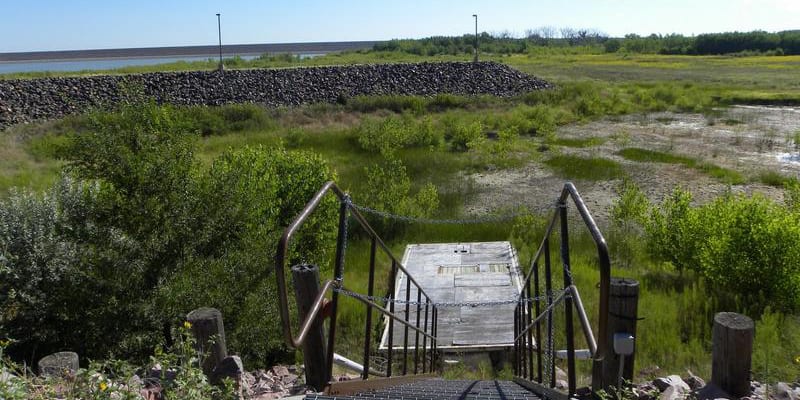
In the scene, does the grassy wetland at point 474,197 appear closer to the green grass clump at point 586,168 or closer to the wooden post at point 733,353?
the green grass clump at point 586,168

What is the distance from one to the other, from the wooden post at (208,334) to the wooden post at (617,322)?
90.2 inches

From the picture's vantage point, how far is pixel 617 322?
3955mm

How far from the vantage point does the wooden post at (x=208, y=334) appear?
159 inches

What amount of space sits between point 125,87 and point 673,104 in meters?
36.4

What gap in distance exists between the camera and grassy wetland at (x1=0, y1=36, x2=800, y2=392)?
7824mm

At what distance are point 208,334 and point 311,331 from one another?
79cm

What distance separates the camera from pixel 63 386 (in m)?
3.91

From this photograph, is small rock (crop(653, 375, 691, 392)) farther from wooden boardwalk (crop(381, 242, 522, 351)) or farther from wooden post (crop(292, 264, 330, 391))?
wooden boardwalk (crop(381, 242, 522, 351))

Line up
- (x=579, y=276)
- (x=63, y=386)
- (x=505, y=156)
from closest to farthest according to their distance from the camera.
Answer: (x=63, y=386) < (x=579, y=276) < (x=505, y=156)

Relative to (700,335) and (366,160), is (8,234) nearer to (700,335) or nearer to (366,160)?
(700,335)

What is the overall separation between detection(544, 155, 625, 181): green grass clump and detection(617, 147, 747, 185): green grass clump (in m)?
1.58

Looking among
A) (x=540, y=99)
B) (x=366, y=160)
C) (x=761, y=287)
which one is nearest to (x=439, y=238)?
(x=761, y=287)

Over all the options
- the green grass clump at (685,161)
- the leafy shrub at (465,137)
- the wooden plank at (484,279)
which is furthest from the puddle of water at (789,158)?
the wooden plank at (484,279)

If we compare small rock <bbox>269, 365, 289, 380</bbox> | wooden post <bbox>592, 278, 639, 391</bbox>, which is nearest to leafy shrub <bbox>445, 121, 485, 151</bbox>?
small rock <bbox>269, 365, 289, 380</bbox>
